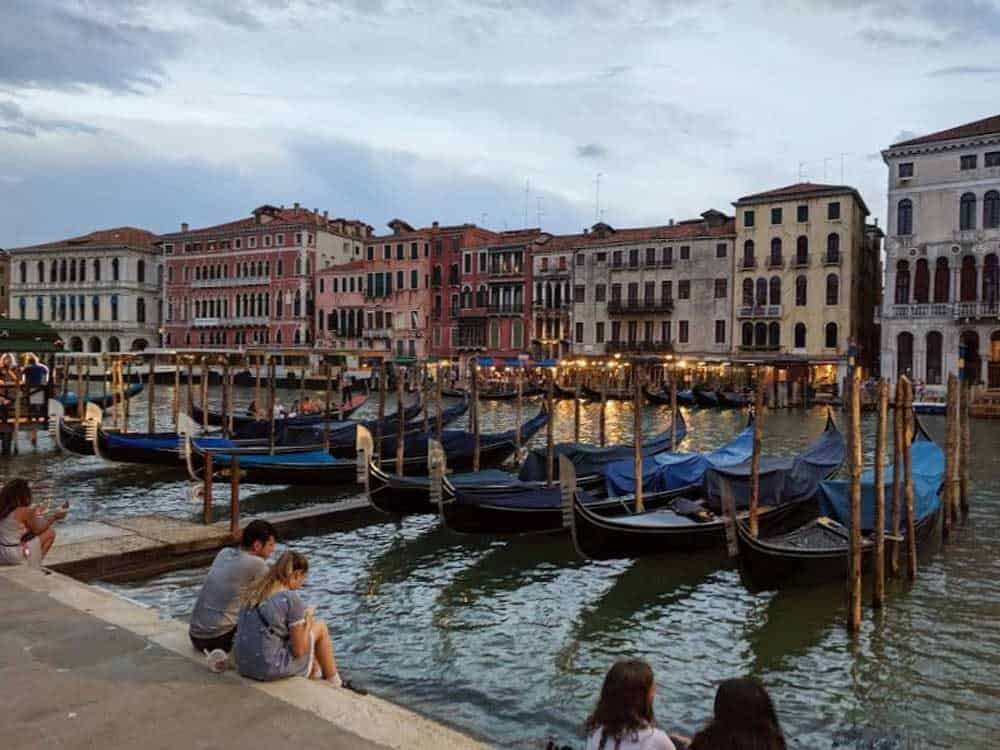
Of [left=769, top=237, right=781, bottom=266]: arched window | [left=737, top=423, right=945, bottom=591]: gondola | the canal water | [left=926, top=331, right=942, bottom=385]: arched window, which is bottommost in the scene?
the canal water

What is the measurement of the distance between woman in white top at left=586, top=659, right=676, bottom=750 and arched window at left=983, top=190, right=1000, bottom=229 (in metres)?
29.8

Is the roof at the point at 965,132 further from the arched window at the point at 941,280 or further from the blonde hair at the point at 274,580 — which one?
the blonde hair at the point at 274,580

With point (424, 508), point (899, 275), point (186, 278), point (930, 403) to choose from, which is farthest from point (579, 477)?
point (186, 278)

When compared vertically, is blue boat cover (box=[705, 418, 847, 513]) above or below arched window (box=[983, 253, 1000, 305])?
below

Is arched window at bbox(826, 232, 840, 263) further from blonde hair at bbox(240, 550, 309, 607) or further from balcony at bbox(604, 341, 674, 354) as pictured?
blonde hair at bbox(240, 550, 309, 607)

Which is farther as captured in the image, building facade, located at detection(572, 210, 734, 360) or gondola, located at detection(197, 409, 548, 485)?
building facade, located at detection(572, 210, 734, 360)

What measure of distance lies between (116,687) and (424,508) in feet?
18.9

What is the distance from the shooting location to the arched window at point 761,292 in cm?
3297

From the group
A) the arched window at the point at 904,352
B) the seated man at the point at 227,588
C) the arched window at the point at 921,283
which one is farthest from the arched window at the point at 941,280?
the seated man at the point at 227,588

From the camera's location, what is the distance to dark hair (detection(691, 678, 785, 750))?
2.37m

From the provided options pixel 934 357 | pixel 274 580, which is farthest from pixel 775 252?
pixel 274 580

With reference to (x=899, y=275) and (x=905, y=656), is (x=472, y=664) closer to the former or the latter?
(x=905, y=656)

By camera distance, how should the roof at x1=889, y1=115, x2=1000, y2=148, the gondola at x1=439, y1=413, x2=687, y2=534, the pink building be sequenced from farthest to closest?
the pink building, the roof at x1=889, y1=115, x2=1000, y2=148, the gondola at x1=439, y1=413, x2=687, y2=534

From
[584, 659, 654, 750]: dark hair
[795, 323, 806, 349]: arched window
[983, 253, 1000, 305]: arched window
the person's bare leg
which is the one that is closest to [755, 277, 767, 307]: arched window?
[795, 323, 806, 349]: arched window
